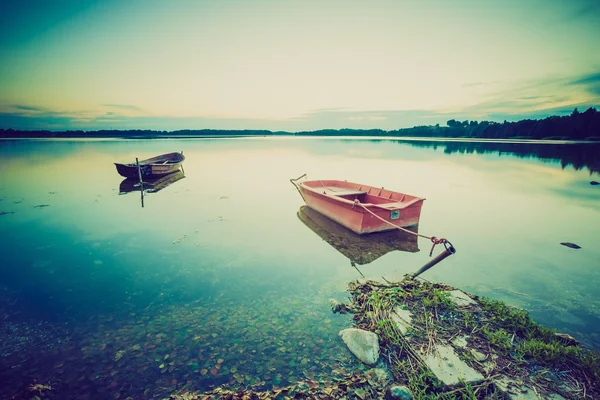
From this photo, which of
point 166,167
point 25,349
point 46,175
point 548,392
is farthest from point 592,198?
point 46,175

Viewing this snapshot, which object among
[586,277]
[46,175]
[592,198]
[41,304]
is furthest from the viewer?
[46,175]

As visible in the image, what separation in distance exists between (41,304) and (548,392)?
30.9 ft

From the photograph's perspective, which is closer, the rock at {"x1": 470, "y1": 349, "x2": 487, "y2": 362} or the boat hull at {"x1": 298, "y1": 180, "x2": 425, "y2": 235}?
the rock at {"x1": 470, "y1": 349, "x2": 487, "y2": 362}

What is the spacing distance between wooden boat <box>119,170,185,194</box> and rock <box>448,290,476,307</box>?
18848 mm

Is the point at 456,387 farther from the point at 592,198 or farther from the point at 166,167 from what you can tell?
the point at 166,167

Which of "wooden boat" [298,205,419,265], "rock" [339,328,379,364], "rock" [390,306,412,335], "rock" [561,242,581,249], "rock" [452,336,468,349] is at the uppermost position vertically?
"rock" [452,336,468,349]

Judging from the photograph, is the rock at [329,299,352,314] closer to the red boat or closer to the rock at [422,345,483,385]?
the rock at [422,345,483,385]

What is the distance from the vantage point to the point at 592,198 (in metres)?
17.4

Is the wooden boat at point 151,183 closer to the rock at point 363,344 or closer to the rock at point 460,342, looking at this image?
the rock at point 363,344

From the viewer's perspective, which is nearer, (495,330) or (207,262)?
(495,330)

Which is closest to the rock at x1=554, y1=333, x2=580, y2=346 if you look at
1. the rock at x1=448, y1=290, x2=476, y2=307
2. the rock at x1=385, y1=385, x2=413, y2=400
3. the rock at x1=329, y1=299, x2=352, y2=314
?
the rock at x1=448, y1=290, x2=476, y2=307

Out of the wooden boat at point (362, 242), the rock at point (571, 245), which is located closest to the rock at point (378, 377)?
the wooden boat at point (362, 242)

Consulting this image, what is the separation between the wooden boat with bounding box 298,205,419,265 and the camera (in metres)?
9.27

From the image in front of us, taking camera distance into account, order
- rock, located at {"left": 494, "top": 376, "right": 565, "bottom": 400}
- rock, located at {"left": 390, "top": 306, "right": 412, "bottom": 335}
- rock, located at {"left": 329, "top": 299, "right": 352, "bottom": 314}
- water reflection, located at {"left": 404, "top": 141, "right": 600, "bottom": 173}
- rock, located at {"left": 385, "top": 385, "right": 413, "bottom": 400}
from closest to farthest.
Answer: rock, located at {"left": 494, "top": 376, "right": 565, "bottom": 400}
rock, located at {"left": 385, "top": 385, "right": 413, "bottom": 400}
rock, located at {"left": 390, "top": 306, "right": 412, "bottom": 335}
rock, located at {"left": 329, "top": 299, "right": 352, "bottom": 314}
water reflection, located at {"left": 404, "top": 141, "right": 600, "bottom": 173}
